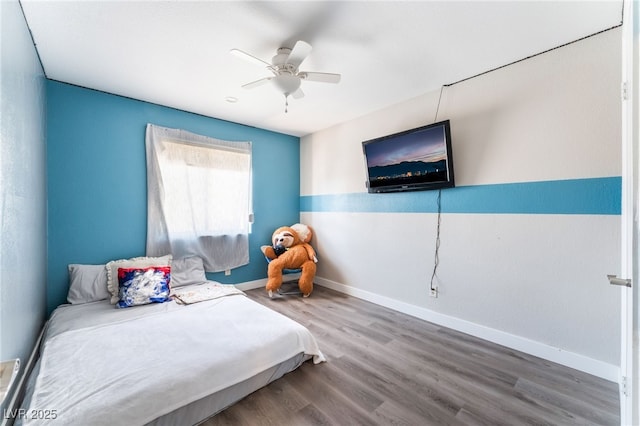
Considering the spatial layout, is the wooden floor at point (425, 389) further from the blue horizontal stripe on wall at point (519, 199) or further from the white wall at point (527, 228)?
the blue horizontal stripe on wall at point (519, 199)

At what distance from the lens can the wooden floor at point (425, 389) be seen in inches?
59.6

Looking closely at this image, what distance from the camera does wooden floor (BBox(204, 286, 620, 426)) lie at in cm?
Result: 151

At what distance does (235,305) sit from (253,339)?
2.21 ft

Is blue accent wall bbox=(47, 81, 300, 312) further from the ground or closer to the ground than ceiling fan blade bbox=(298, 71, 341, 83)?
closer to the ground

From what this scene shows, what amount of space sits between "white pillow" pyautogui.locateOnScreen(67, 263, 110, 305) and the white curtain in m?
0.51

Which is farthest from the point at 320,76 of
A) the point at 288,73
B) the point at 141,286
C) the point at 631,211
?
the point at 141,286

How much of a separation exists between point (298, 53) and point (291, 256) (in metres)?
2.59

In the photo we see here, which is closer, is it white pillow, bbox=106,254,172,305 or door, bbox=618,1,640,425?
door, bbox=618,1,640,425

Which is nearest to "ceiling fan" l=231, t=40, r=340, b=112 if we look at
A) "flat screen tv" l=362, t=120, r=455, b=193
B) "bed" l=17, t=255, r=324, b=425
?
"flat screen tv" l=362, t=120, r=455, b=193

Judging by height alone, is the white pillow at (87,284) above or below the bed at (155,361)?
above

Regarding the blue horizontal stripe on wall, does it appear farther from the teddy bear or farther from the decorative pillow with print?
the decorative pillow with print

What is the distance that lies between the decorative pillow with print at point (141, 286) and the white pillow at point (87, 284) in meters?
0.24

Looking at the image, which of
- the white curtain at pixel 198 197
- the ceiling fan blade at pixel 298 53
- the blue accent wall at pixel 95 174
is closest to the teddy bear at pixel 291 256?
the white curtain at pixel 198 197

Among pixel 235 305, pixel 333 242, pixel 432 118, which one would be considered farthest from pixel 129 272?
pixel 432 118
